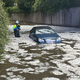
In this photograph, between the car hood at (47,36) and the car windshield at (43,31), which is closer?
the car hood at (47,36)

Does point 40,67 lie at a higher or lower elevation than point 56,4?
lower

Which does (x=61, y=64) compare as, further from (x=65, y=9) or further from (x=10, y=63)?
(x=65, y=9)

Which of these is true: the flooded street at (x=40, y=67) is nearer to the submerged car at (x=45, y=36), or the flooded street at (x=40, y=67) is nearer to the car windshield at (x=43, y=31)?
the submerged car at (x=45, y=36)

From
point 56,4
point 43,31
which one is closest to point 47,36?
point 43,31

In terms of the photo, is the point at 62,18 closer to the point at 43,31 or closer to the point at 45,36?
the point at 43,31

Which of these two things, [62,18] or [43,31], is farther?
[62,18]

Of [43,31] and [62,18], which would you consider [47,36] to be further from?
[62,18]

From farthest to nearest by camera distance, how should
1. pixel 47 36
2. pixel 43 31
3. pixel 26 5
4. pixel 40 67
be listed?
pixel 26 5, pixel 43 31, pixel 47 36, pixel 40 67

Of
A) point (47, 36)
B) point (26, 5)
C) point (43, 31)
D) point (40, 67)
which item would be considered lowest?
point (40, 67)

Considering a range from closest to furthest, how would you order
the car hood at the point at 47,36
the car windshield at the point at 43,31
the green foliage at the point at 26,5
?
the car hood at the point at 47,36 → the car windshield at the point at 43,31 → the green foliage at the point at 26,5

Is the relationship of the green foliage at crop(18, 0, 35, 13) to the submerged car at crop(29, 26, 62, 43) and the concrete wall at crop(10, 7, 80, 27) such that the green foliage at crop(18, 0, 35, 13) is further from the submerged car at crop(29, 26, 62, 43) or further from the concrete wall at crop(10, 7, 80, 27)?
the submerged car at crop(29, 26, 62, 43)

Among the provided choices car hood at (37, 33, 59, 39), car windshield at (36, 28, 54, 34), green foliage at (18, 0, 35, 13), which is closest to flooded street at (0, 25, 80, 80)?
car hood at (37, 33, 59, 39)

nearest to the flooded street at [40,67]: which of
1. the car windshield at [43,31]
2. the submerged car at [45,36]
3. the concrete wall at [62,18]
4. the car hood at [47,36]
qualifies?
the submerged car at [45,36]

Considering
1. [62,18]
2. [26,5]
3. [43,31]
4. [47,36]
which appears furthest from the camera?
[26,5]
